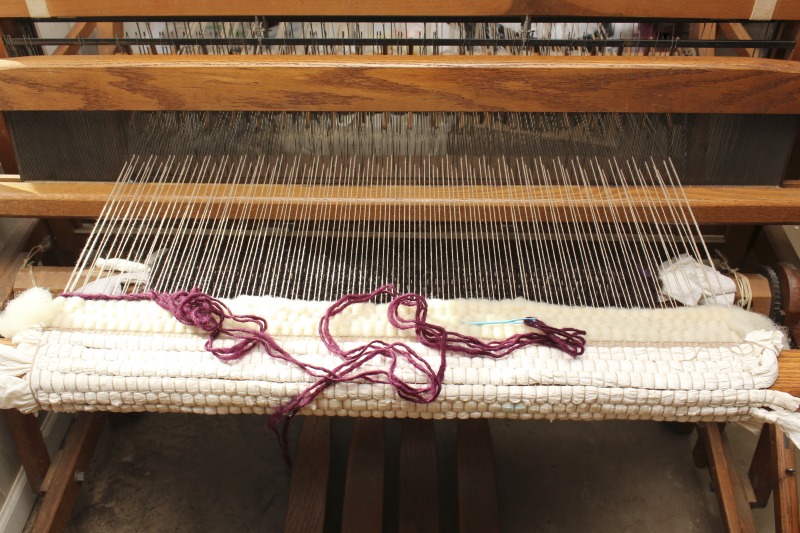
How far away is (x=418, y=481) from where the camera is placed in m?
1.71

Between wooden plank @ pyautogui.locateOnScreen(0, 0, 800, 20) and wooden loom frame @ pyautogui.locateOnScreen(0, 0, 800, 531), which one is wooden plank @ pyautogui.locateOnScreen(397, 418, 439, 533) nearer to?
wooden loom frame @ pyautogui.locateOnScreen(0, 0, 800, 531)

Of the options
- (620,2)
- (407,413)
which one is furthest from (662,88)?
(407,413)

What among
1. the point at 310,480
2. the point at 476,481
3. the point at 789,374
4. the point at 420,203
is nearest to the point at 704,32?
the point at 420,203

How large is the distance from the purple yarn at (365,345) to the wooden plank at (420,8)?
0.68m

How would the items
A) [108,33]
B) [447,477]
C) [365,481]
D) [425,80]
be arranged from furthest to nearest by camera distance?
[108,33], [447,477], [365,481], [425,80]

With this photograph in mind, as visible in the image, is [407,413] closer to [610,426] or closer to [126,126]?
[126,126]

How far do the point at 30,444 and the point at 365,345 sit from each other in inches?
44.0

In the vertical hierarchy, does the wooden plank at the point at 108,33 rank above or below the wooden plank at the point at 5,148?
above

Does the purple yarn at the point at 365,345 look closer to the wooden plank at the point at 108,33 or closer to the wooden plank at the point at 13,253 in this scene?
the wooden plank at the point at 13,253

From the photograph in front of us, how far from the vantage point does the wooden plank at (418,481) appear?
1.66 meters

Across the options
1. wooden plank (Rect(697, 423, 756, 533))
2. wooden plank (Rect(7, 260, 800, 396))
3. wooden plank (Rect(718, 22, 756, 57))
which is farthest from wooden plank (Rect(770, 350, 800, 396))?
wooden plank (Rect(718, 22, 756, 57))

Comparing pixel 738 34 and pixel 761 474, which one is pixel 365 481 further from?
pixel 738 34

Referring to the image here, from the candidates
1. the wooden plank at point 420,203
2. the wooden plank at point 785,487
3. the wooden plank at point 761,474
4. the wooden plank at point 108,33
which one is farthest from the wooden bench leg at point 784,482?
the wooden plank at point 108,33

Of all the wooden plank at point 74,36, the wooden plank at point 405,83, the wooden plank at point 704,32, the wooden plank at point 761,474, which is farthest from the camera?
the wooden plank at point 704,32
